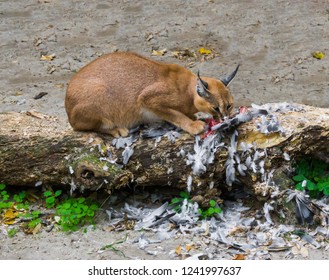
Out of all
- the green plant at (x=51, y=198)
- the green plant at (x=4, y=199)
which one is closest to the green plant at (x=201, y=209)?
the green plant at (x=51, y=198)

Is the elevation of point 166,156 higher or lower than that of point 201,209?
higher

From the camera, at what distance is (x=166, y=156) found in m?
5.55

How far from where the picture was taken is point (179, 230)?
5414 mm

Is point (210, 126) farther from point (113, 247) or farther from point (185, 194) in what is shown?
point (113, 247)

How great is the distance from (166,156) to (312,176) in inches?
54.3

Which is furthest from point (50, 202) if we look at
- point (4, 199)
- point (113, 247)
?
point (113, 247)

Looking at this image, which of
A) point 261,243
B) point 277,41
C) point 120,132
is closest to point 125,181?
point 120,132

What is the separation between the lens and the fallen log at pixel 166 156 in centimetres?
547

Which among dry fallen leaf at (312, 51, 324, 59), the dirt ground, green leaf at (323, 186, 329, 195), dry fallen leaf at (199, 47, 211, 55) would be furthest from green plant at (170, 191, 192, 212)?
dry fallen leaf at (312, 51, 324, 59)

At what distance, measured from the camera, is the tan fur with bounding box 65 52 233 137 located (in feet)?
18.6

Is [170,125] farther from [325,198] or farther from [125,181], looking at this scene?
[325,198]

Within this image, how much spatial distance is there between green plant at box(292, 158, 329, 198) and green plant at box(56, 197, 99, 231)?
1901mm

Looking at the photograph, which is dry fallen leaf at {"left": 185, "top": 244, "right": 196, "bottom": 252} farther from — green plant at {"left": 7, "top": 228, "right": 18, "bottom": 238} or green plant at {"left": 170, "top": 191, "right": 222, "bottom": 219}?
green plant at {"left": 7, "top": 228, "right": 18, "bottom": 238}

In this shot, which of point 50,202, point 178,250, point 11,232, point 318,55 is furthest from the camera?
point 318,55
